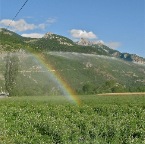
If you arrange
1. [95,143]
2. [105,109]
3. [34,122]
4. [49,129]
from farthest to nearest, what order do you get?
1. [105,109]
2. [34,122]
3. [49,129]
4. [95,143]

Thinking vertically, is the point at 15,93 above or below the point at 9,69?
below

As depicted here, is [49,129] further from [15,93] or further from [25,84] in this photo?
[25,84]

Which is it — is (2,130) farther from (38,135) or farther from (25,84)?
(25,84)

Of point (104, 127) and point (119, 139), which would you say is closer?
point (119, 139)

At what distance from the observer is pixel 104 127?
53.2 ft

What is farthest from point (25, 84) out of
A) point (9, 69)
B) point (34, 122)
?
point (34, 122)

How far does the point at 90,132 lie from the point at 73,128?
0.80 m

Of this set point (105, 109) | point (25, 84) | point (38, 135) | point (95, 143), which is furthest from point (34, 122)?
point (25, 84)

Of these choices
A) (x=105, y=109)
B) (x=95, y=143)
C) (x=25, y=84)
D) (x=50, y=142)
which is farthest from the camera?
(x=25, y=84)

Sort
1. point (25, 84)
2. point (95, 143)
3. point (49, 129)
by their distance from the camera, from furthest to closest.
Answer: point (25, 84) < point (49, 129) < point (95, 143)

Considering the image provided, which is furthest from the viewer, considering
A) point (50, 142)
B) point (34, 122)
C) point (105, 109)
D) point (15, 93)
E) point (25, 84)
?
point (25, 84)

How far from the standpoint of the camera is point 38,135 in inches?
601

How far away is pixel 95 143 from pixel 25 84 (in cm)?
17473

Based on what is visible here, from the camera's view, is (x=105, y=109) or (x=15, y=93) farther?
(x=15, y=93)
